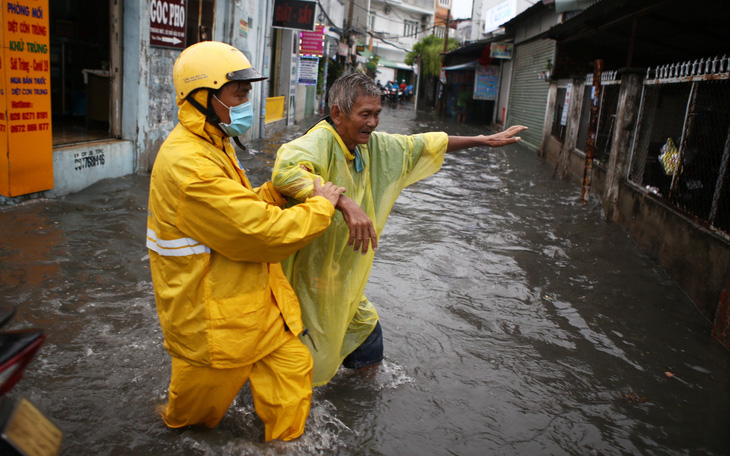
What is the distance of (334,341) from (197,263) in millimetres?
1008

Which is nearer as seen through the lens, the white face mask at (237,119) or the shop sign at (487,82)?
the white face mask at (237,119)

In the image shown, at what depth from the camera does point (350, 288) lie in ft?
9.90

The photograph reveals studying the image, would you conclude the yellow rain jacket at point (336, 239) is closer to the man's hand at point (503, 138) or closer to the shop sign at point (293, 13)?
the man's hand at point (503, 138)

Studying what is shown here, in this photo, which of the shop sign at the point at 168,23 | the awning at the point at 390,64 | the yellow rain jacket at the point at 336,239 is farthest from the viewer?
the awning at the point at 390,64

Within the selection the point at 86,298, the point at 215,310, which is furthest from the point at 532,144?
the point at 215,310

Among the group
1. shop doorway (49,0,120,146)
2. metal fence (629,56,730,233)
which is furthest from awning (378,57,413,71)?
metal fence (629,56,730,233)

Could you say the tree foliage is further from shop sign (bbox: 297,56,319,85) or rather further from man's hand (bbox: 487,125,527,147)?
man's hand (bbox: 487,125,527,147)

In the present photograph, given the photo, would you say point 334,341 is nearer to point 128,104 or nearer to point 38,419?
point 38,419

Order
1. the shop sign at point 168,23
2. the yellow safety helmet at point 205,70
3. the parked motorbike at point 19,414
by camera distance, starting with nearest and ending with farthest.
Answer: the parked motorbike at point 19,414, the yellow safety helmet at point 205,70, the shop sign at point 168,23

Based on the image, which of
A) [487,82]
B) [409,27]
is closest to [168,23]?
[487,82]

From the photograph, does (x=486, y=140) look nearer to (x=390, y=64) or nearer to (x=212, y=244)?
(x=212, y=244)

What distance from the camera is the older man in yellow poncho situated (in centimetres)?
264

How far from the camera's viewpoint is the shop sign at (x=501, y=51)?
2203 centimetres

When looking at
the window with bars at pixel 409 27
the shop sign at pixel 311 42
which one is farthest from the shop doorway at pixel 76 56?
the window with bars at pixel 409 27
